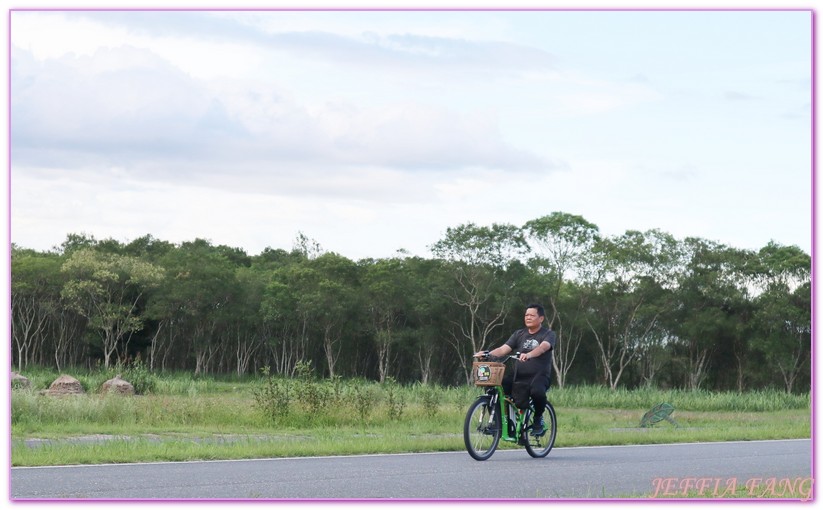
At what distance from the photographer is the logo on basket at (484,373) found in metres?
12.3

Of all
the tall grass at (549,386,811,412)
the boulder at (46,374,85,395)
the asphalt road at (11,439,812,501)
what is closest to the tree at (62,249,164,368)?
the boulder at (46,374,85,395)

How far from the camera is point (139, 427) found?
711 inches

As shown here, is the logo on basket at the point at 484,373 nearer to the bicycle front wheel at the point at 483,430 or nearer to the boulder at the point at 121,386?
the bicycle front wheel at the point at 483,430

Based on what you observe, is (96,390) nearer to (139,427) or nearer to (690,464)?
(139,427)

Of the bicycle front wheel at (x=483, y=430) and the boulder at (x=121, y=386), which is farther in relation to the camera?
the boulder at (x=121, y=386)

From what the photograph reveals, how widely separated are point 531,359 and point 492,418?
844 mm

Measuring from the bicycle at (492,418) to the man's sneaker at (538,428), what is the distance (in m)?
0.06

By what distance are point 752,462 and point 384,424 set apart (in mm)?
7592

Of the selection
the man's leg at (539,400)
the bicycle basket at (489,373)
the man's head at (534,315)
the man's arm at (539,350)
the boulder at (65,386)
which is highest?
the man's head at (534,315)

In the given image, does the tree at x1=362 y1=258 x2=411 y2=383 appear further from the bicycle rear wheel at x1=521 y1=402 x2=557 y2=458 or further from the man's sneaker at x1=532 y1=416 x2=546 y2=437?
the man's sneaker at x1=532 y1=416 x2=546 y2=437

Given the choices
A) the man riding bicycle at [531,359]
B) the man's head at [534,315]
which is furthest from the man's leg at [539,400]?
the man's head at [534,315]

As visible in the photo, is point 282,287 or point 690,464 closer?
point 690,464

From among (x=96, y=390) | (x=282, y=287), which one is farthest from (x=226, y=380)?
(x=96, y=390)

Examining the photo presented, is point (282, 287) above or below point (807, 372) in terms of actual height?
above
